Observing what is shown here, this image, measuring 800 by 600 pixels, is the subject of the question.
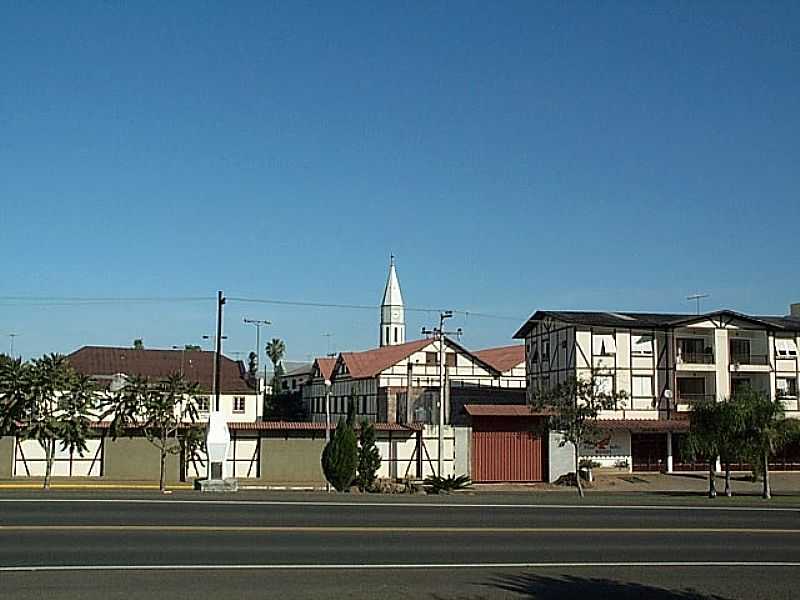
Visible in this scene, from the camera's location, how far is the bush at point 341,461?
37.5m

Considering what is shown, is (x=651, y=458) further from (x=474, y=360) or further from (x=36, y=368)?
(x=36, y=368)

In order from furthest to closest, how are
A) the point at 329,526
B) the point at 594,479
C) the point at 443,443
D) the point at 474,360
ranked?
the point at 474,360
the point at 594,479
the point at 443,443
the point at 329,526

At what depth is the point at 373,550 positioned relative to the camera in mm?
14586

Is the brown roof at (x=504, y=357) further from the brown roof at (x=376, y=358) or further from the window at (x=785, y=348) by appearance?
the window at (x=785, y=348)

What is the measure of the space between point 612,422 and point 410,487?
2494 cm

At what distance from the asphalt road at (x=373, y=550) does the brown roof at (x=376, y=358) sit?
54641mm

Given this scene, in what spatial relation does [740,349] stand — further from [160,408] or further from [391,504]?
[391,504]

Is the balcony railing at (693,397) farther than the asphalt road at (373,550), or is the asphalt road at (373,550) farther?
the balcony railing at (693,397)

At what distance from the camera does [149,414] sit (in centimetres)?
3750

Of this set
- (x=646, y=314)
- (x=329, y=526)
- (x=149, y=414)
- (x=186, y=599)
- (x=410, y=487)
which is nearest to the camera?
(x=186, y=599)

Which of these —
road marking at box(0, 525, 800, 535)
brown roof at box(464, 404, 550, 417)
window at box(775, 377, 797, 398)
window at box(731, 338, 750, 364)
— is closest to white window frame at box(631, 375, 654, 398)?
window at box(731, 338, 750, 364)

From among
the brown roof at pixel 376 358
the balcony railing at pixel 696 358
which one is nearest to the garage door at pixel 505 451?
the balcony railing at pixel 696 358

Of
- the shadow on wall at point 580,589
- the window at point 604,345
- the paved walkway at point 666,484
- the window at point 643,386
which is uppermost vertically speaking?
the window at point 604,345

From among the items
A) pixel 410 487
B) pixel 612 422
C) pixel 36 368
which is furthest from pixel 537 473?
pixel 36 368
